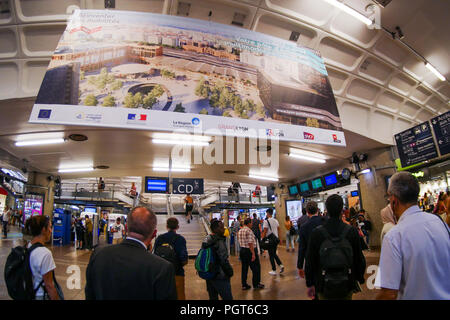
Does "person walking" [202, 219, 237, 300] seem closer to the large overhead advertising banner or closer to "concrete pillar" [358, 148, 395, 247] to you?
the large overhead advertising banner

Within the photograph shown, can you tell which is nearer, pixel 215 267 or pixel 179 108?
pixel 215 267

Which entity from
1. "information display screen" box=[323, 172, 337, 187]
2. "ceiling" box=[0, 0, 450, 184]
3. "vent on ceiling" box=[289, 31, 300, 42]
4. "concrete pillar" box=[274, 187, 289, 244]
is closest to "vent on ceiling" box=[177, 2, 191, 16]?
"ceiling" box=[0, 0, 450, 184]

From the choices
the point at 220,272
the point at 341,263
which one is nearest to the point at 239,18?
the point at 220,272

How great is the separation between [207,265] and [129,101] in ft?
8.56

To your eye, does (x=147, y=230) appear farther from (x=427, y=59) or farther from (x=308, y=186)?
(x=308, y=186)

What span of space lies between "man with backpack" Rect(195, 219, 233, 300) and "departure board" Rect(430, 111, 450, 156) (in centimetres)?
712

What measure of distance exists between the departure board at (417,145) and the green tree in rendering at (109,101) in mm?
8572

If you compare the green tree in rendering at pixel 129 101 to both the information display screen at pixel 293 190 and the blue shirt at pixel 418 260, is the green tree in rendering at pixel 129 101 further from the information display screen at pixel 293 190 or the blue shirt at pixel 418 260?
the information display screen at pixel 293 190

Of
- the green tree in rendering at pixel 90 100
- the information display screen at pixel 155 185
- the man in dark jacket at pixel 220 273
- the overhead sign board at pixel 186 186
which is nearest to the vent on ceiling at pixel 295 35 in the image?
the green tree in rendering at pixel 90 100

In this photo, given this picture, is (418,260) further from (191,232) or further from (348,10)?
(191,232)

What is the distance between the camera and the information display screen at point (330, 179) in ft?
40.5

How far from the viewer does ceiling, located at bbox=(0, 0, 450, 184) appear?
539 cm

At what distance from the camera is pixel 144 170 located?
14.0m

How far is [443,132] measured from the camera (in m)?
6.85
